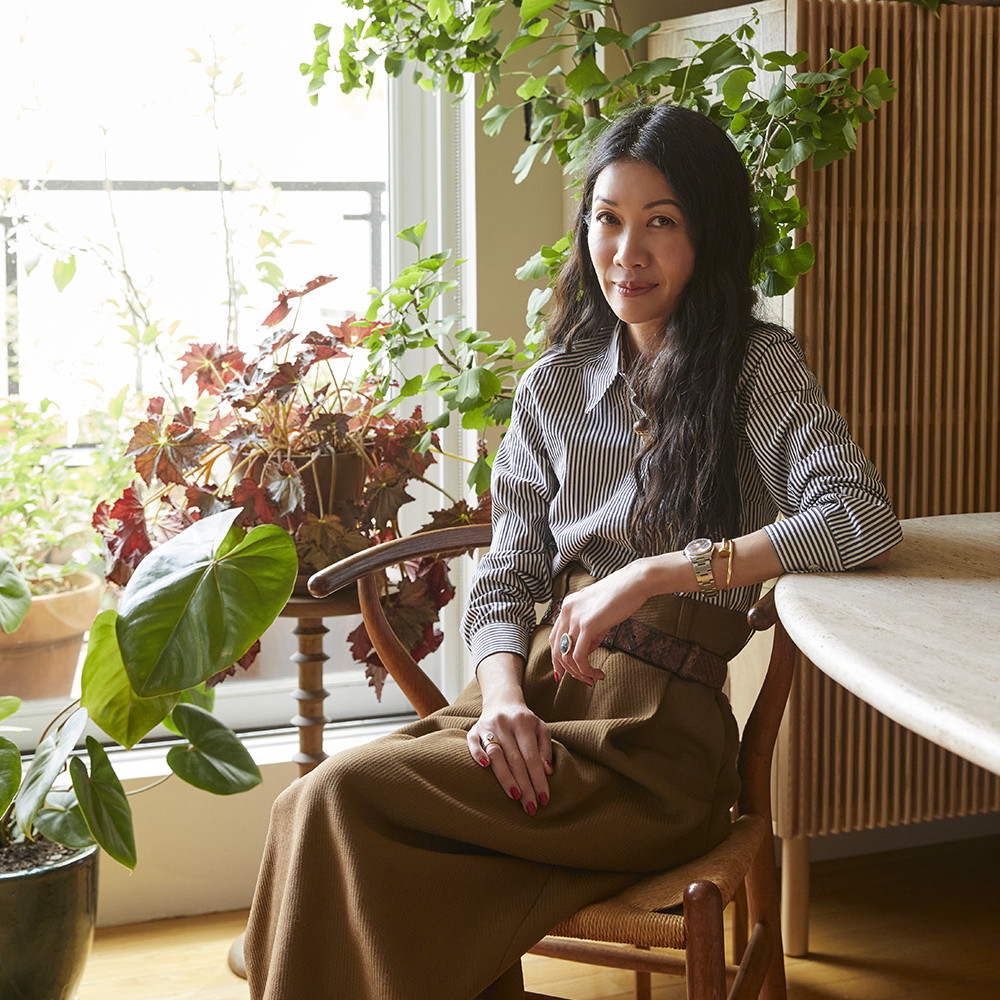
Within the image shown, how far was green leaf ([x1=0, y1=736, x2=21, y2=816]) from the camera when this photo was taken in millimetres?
1864

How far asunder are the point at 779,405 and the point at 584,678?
434 millimetres

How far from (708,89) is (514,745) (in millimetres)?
1210

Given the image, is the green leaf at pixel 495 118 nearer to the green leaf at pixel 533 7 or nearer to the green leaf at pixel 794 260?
the green leaf at pixel 533 7

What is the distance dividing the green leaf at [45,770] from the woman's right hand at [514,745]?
2.31ft

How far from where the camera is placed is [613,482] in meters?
1.67

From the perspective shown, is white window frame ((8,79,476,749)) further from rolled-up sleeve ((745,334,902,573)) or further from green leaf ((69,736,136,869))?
rolled-up sleeve ((745,334,902,573))

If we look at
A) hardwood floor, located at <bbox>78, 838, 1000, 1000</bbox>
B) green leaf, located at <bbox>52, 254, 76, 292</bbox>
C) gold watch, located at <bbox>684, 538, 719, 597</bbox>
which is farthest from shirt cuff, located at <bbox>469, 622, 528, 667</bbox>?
green leaf, located at <bbox>52, 254, 76, 292</bbox>

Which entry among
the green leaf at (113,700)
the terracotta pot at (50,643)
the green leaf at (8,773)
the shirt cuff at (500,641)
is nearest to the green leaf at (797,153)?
the shirt cuff at (500,641)

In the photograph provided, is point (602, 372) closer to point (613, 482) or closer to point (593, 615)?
point (613, 482)

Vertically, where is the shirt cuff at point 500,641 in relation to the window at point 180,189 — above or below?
below

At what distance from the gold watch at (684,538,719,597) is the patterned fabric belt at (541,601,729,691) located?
0.46 feet

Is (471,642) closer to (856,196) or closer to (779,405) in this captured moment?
(779,405)

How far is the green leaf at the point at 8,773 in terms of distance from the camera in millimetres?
1864

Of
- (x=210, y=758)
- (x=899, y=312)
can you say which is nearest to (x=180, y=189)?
(x=210, y=758)
